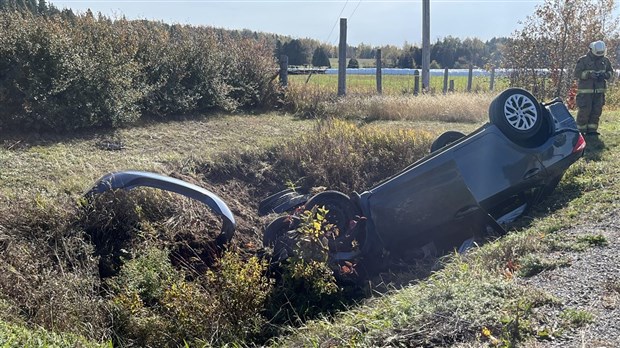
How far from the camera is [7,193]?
20.7 ft

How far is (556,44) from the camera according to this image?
16875 mm

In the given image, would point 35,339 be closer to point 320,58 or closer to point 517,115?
point 517,115

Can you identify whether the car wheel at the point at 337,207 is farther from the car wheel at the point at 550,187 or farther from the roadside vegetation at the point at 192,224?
the car wheel at the point at 550,187

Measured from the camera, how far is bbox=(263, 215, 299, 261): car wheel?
6.01 metres

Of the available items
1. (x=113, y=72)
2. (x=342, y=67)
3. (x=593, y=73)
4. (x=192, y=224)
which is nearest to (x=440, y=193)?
(x=192, y=224)

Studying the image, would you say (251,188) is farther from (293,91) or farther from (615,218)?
(293,91)

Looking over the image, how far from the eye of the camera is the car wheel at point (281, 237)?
601 cm

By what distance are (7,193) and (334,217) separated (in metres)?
3.54

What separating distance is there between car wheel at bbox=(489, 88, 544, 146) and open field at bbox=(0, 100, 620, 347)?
3.05ft

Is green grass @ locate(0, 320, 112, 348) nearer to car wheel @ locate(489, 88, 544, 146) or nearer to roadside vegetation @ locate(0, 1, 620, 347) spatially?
roadside vegetation @ locate(0, 1, 620, 347)

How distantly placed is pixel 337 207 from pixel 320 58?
32.8m

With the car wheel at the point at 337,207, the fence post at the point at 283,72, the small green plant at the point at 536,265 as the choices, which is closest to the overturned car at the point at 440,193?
the car wheel at the point at 337,207

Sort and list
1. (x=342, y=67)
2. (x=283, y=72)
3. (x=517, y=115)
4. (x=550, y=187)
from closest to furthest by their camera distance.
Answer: (x=517, y=115)
(x=550, y=187)
(x=283, y=72)
(x=342, y=67)

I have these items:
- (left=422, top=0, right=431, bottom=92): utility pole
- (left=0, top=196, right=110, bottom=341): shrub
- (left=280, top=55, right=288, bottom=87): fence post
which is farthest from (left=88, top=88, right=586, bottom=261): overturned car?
(left=422, top=0, right=431, bottom=92): utility pole
